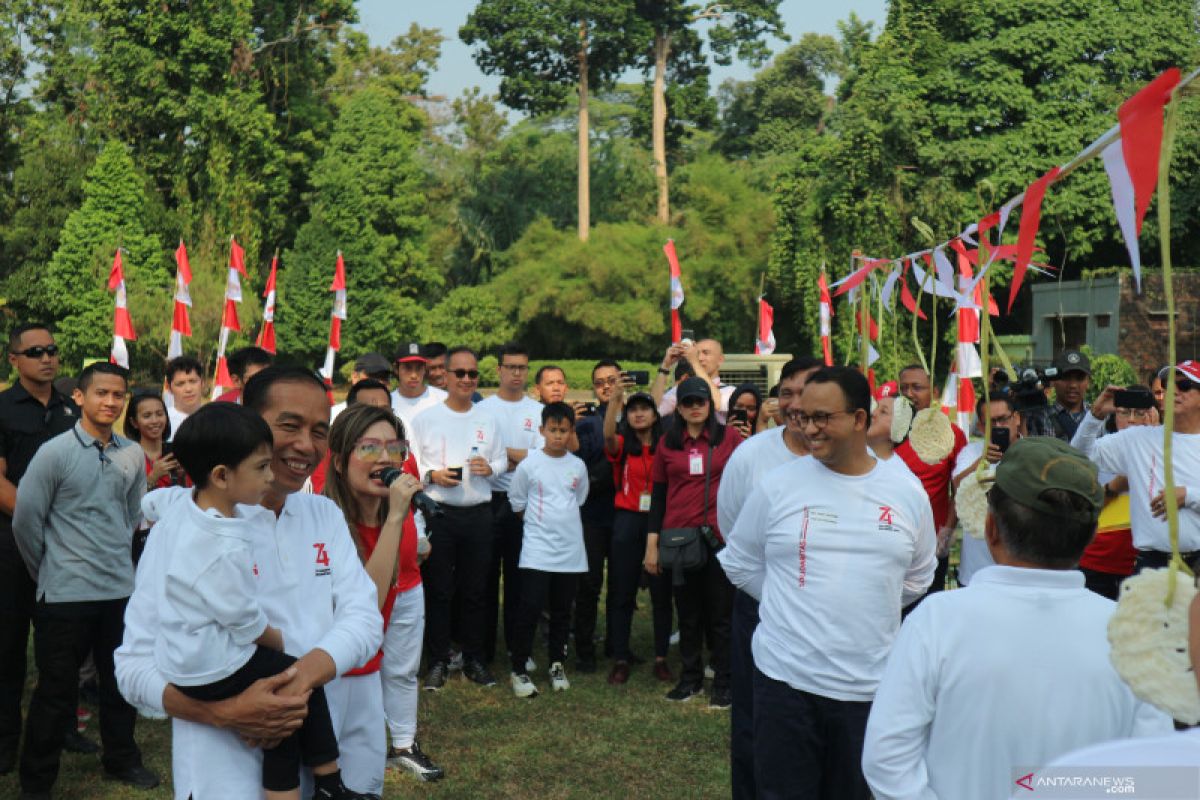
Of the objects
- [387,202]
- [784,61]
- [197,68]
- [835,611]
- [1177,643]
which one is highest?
[784,61]

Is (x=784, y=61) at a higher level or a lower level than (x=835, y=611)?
higher

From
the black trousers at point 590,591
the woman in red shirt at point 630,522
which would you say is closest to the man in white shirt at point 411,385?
the woman in red shirt at point 630,522

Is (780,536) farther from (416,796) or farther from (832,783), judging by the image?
(416,796)

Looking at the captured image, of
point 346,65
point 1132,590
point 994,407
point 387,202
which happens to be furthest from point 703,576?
point 346,65

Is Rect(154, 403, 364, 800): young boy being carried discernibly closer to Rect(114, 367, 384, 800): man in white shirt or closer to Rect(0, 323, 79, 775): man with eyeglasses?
Rect(114, 367, 384, 800): man in white shirt

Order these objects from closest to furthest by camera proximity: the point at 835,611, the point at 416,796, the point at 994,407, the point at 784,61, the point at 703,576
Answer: the point at 835,611 < the point at 416,796 < the point at 994,407 < the point at 703,576 < the point at 784,61

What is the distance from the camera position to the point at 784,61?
5462 cm

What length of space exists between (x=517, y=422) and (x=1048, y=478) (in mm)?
6189

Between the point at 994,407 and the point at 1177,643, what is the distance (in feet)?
15.8

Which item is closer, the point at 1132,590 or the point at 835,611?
the point at 1132,590

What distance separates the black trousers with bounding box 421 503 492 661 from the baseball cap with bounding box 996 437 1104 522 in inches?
211

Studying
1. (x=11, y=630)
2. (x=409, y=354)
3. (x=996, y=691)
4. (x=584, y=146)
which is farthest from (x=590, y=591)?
(x=584, y=146)

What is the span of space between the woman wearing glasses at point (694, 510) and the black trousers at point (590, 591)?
826mm

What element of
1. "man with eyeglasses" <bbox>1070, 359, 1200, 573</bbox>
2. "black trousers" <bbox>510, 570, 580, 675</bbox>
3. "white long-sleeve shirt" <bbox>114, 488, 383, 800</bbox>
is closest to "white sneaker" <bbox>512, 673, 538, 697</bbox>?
"black trousers" <bbox>510, 570, 580, 675</bbox>
